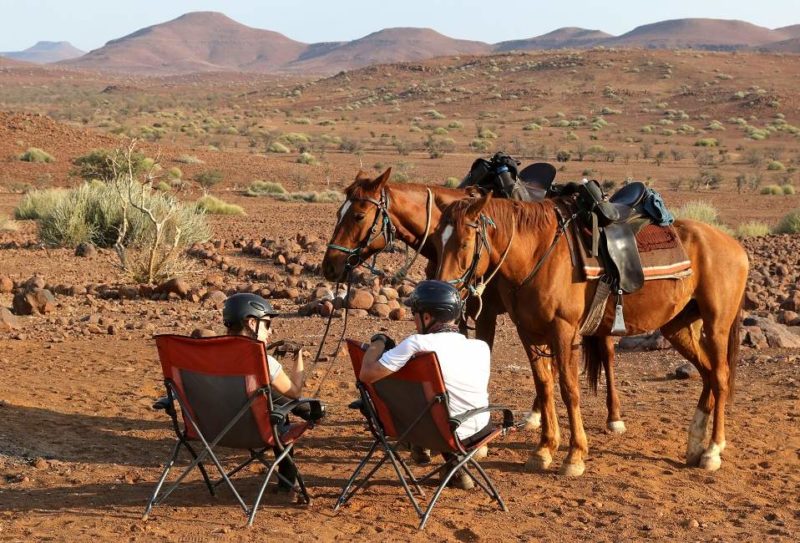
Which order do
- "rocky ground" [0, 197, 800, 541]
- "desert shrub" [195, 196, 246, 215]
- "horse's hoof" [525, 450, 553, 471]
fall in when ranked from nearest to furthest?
"rocky ground" [0, 197, 800, 541] → "horse's hoof" [525, 450, 553, 471] → "desert shrub" [195, 196, 246, 215]

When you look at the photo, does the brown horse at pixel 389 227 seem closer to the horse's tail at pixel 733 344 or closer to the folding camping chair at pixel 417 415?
the horse's tail at pixel 733 344

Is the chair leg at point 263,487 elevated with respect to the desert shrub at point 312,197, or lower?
elevated

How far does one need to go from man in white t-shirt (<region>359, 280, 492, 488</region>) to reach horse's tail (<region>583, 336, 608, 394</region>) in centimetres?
242

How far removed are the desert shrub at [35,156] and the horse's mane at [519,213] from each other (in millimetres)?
28423

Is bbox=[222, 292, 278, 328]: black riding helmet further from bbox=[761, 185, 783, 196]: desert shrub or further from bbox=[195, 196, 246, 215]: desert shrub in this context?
bbox=[761, 185, 783, 196]: desert shrub

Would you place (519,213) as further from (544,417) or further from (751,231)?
(751,231)

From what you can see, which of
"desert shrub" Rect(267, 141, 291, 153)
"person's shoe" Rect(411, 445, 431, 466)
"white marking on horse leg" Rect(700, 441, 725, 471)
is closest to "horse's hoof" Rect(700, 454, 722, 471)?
"white marking on horse leg" Rect(700, 441, 725, 471)

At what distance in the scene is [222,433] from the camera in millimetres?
6039

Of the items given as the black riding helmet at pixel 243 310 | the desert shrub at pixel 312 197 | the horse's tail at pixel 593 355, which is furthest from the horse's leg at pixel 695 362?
the desert shrub at pixel 312 197

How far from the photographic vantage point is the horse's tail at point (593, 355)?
27.6 feet

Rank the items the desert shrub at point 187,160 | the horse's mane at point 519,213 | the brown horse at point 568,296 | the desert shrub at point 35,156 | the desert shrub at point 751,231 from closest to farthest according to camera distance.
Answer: the brown horse at point 568,296, the horse's mane at point 519,213, the desert shrub at point 751,231, the desert shrub at point 35,156, the desert shrub at point 187,160

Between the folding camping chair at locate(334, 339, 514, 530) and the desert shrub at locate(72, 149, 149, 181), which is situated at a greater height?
the folding camping chair at locate(334, 339, 514, 530)

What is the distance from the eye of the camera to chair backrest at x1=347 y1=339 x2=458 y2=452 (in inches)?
228

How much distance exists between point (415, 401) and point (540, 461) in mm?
1564
